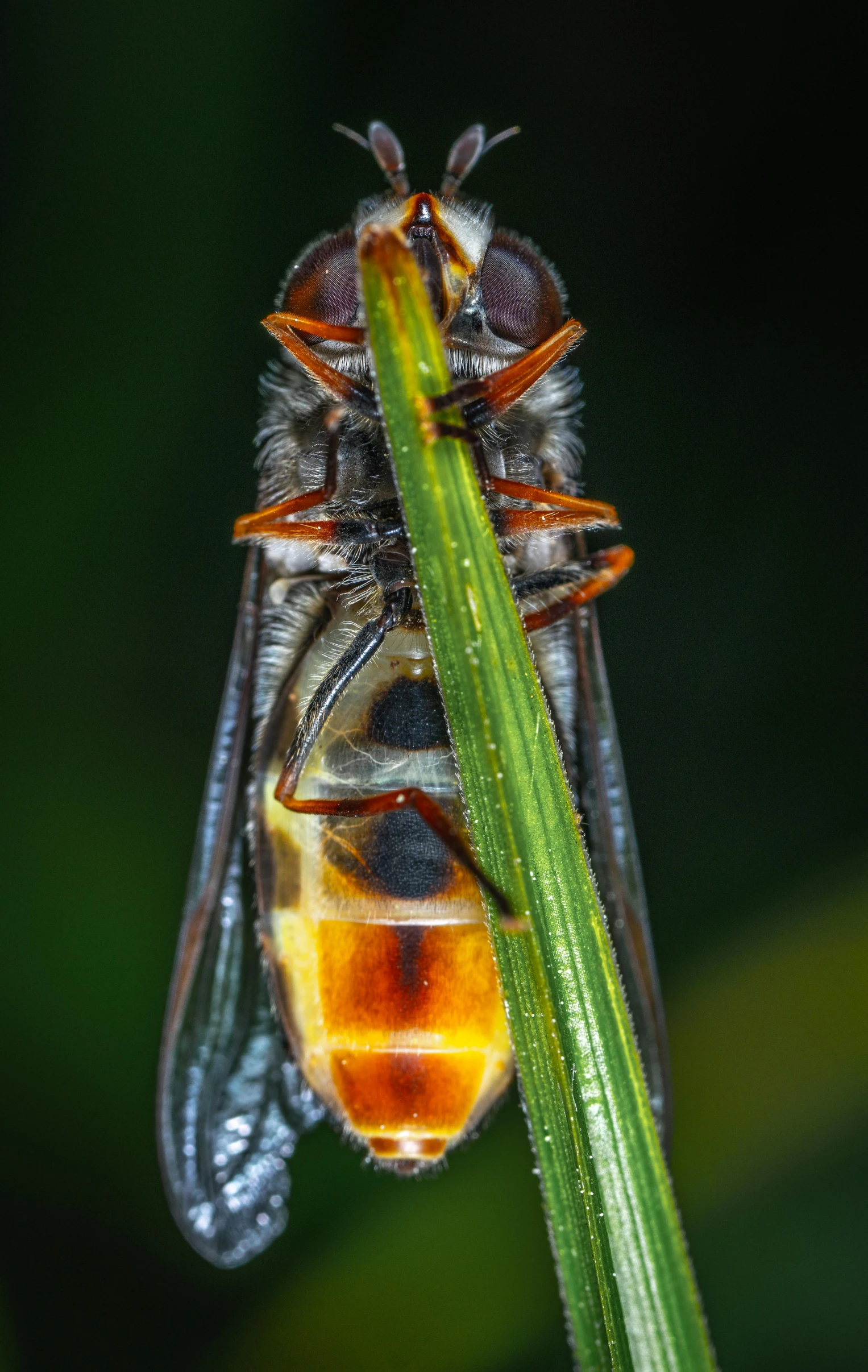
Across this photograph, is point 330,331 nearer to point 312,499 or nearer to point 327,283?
point 312,499

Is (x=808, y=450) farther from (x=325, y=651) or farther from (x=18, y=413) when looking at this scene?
(x=18, y=413)

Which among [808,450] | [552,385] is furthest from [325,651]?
[808,450]

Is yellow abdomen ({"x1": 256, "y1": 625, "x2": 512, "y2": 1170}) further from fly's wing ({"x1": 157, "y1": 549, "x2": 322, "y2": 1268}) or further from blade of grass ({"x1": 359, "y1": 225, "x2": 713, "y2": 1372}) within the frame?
blade of grass ({"x1": 359, "y1": 225, "x2": 713, "y2": 1372})

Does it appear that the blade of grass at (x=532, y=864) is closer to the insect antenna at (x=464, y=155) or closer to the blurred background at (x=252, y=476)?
the insect antenna at (x=464, y=155)

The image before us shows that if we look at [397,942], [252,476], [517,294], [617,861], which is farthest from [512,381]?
[252,476]

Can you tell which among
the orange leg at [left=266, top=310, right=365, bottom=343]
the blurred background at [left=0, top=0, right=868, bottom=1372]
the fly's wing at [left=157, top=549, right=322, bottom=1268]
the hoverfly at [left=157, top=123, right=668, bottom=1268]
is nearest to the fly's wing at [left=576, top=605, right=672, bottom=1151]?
the hoverfly at [left=157, top=123, right=668, bottom=1268]

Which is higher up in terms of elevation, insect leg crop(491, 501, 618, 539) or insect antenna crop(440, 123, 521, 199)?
insect antenna crop(440, 123, 521, 199)
